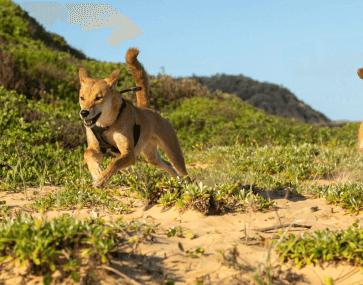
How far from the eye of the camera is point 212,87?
4150cm

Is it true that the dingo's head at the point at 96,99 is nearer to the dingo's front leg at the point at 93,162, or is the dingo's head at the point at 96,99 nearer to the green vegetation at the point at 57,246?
the dingo's front leg at the point at 93,162

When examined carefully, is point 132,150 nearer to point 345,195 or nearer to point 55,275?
point 55,275

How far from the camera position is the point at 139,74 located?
629cm

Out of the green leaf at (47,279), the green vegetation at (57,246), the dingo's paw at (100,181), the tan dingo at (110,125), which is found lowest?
the green leaf at (47,279)

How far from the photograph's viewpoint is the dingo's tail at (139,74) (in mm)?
5938

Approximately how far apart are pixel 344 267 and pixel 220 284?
127cm

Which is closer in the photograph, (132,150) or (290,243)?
(290,243)

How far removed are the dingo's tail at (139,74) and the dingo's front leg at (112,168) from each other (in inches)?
64.3

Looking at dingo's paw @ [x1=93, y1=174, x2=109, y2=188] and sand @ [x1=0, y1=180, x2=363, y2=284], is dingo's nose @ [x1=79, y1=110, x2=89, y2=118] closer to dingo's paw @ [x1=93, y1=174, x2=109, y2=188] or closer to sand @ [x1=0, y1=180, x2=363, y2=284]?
dingo's paw @ [x1=93, y1=174, x2=109, y2=188]

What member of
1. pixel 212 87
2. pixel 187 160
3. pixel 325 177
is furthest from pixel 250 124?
pixel 212 87

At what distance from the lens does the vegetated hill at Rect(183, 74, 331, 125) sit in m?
37.0

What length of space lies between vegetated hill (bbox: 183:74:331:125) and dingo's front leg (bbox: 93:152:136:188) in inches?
1239

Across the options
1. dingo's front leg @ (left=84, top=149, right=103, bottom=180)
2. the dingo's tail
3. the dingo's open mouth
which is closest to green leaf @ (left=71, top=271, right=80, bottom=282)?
dingo's front leg @ (left=84, top=149, right=103, bottom=180)

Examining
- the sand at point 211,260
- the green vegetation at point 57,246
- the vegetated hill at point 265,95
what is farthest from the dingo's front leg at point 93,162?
the vegetated hill at point 265,95
